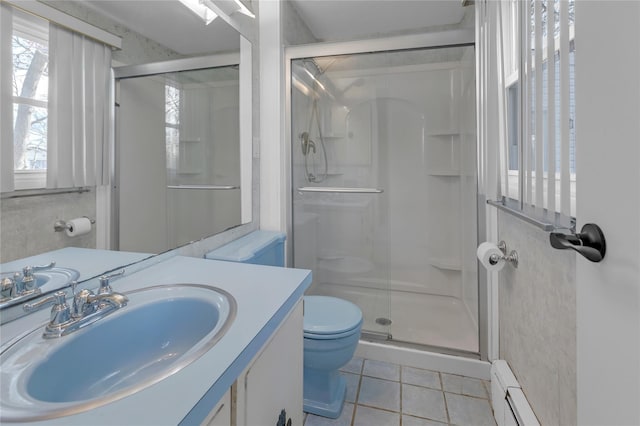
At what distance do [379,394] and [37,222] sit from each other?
159cm

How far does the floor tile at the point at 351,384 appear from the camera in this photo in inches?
61.7

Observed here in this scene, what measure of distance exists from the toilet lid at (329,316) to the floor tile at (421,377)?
52 cm

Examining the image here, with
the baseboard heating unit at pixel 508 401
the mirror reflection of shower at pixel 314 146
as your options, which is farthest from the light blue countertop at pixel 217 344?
the mirror reflection of shower at pixel 314 146

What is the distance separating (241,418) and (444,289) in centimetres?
220

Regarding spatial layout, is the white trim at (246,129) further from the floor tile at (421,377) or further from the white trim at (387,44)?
the floor tile at (421,377)

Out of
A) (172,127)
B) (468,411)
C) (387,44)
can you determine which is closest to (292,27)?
(387,44)

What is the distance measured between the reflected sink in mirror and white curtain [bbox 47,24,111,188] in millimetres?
235

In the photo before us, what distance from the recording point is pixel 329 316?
151cm

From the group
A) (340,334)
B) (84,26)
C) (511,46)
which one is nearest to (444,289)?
(340,334)

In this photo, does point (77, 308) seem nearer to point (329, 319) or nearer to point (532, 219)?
point (329, 319)

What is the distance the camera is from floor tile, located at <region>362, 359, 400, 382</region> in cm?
172

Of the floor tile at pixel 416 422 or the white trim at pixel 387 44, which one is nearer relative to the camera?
the floor tile at pixel 416 422

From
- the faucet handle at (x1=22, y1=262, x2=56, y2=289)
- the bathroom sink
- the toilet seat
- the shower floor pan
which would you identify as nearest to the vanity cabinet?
the bathroom sink

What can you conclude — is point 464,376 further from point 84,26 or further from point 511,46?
point 84,26
